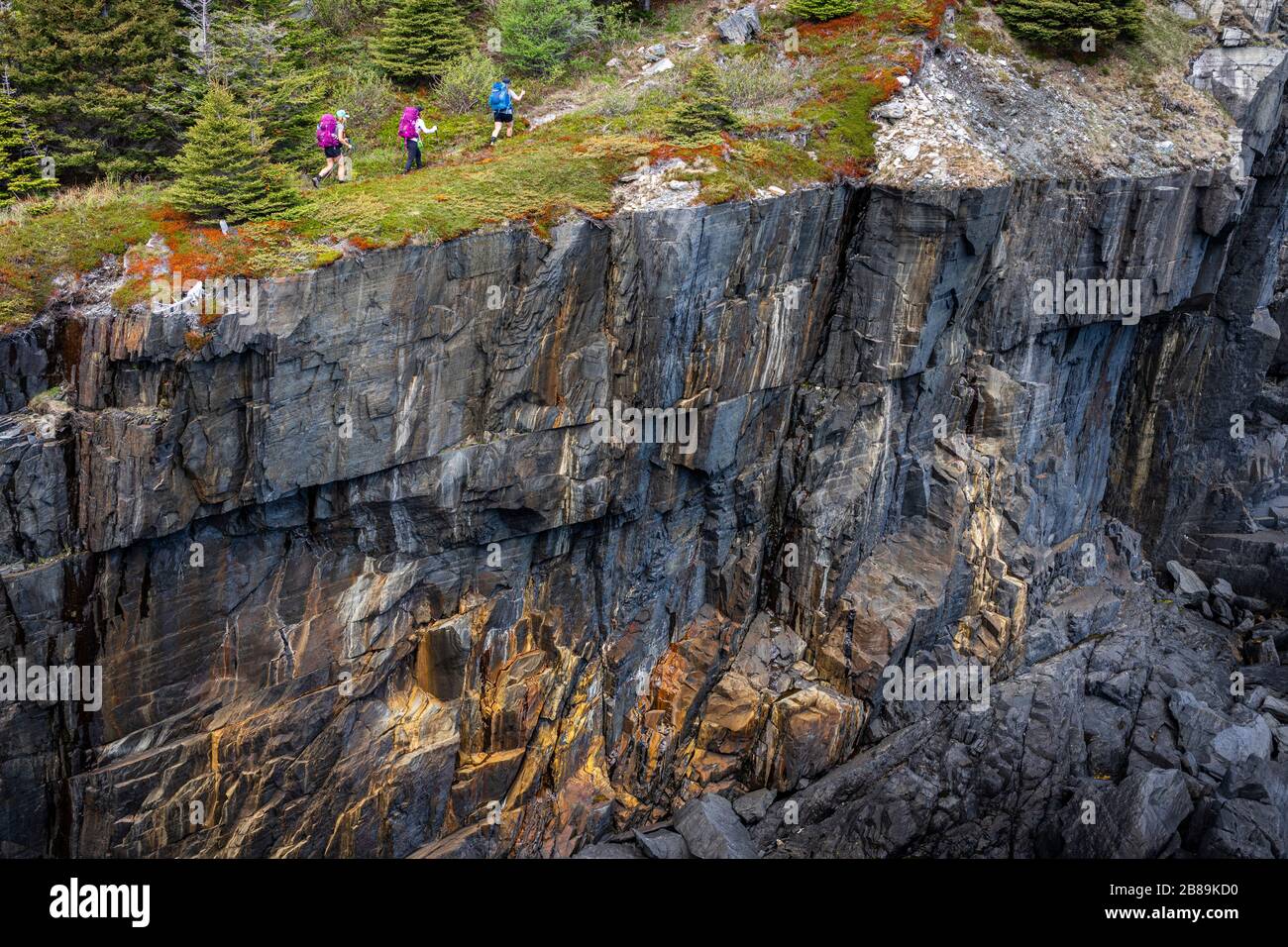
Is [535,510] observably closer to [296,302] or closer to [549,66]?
[296,302]

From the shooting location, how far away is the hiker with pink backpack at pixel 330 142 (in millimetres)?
21375

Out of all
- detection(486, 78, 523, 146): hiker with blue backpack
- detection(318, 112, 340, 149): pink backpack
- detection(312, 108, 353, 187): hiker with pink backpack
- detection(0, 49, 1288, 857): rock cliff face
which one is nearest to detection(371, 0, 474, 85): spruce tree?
detection(486, 78, 523, 146): hiker with blue backpack

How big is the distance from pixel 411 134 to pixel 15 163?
7.71 m

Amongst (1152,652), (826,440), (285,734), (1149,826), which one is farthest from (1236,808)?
(285,734)

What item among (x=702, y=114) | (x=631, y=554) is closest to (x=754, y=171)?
(x=702, y=114)

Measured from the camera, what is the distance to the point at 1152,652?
30.6 meters

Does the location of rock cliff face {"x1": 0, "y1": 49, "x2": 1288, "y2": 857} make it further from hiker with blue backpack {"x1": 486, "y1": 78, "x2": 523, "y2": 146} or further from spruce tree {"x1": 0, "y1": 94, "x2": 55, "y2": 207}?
hiker with blue backpack {"x1": 486, "y1": 78, "x2": 523, "y2": 146}

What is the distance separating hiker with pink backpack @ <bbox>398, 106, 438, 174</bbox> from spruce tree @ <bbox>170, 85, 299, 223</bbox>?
4.11 metres

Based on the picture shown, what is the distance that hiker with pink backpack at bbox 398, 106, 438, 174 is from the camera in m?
22.5

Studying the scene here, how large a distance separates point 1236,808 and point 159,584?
77.7ft

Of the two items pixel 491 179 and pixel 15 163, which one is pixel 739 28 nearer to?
pixel 491 179

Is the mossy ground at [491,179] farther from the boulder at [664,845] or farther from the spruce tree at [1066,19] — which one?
the boulder at [664,845]

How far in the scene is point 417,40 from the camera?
2695 centimetres

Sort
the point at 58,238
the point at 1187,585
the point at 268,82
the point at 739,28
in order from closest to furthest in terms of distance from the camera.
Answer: the point at 58,238, the point at 268,82, the point at 739,28, the point at 1187,585
